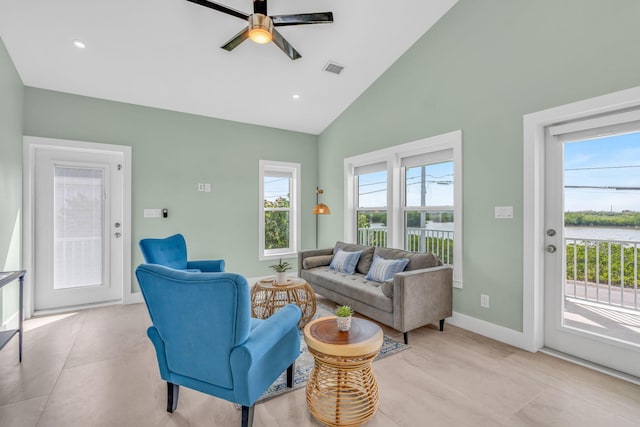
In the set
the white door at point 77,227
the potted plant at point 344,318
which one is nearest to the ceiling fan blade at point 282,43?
the potted plant at point 344,318

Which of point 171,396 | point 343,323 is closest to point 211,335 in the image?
point 171,396

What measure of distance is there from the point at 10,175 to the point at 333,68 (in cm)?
379

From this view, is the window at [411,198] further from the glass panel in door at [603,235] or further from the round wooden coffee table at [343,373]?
the round wooden coffee table at [343,373]

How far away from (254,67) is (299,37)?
73cm

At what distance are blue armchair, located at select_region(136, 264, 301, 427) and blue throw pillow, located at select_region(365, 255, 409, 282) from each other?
1.89 meters

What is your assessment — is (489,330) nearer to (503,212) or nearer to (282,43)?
(503,212)

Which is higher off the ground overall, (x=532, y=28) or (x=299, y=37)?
(x=299, y=37)

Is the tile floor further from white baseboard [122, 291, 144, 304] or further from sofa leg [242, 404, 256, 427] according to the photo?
white baseboard [122, 291, 144, 304]

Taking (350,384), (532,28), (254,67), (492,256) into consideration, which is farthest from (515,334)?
(254,67)

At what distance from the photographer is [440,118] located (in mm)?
3465

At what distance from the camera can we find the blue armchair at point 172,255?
3.12m

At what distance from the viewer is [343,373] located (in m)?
1.82

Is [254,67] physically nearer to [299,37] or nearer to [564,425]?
[299,37]

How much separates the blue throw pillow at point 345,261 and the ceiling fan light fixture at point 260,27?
8.97 ft
